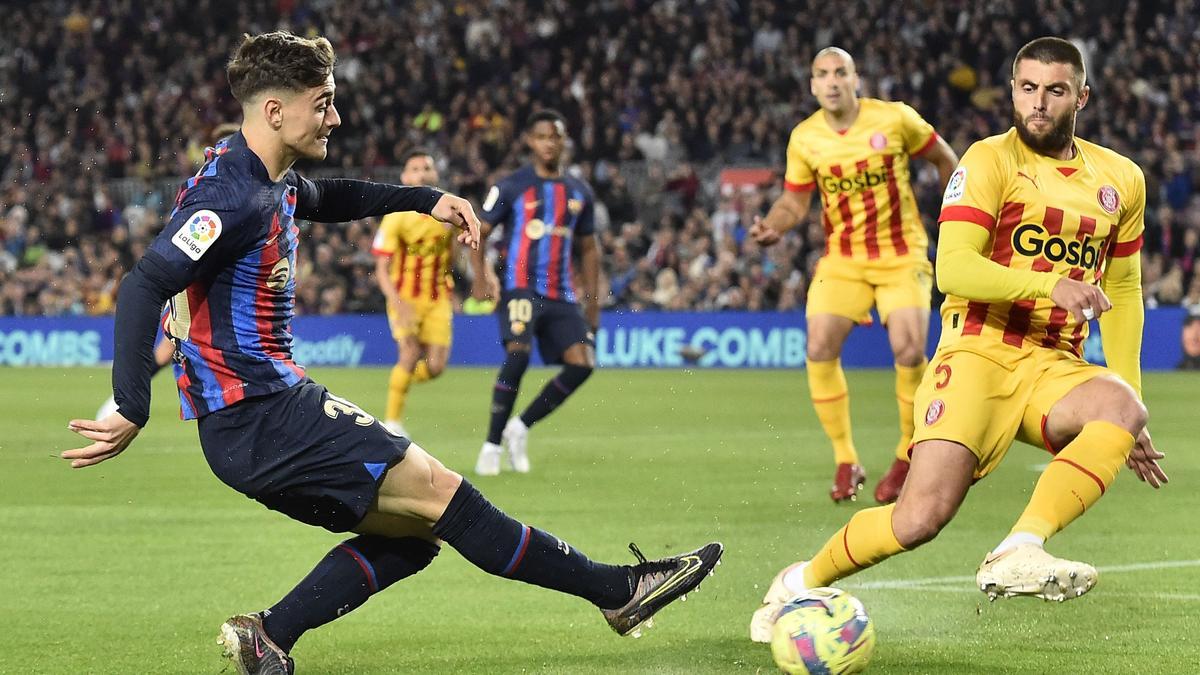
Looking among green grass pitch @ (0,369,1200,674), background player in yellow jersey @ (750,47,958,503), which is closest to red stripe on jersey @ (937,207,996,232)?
green grass pitch @ (0,369,1200,674)

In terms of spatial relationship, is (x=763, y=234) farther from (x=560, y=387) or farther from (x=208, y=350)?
(x=208, y=350)

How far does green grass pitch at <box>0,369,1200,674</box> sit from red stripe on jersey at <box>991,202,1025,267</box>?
124cm

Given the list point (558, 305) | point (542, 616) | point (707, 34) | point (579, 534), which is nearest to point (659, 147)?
point (707, 34)

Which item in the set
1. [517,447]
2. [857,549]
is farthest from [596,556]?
[517,447]

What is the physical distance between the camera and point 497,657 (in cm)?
524

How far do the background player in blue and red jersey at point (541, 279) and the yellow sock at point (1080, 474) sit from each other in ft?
20.4

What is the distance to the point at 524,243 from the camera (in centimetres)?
1136

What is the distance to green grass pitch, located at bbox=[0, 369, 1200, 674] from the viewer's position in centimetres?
529

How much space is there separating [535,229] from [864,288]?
282 cm

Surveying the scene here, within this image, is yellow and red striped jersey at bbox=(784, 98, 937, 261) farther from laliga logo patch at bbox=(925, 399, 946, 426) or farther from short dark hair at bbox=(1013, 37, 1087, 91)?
laliga logo patch at bbox=(925, 399, 946, 426)

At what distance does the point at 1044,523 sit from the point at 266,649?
7.38 feet

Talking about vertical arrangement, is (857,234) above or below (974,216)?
below

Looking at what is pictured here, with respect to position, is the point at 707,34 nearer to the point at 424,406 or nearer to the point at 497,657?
the point at 424,406

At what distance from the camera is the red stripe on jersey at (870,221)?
937 centimetres
